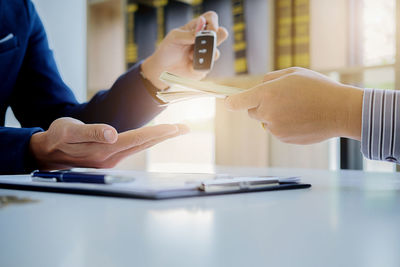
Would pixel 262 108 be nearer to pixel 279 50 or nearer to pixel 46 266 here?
pixel 46 266

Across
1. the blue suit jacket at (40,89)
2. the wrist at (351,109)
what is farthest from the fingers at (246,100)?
the blue suit jacket at (40,89)

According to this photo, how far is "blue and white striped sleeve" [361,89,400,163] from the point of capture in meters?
0.56

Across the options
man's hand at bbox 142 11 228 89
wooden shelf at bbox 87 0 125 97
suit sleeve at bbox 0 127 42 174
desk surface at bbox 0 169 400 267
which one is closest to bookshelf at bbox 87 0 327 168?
wooden shelf at bbox 87 0 125 97

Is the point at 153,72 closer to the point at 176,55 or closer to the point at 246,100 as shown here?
the point at 176,55

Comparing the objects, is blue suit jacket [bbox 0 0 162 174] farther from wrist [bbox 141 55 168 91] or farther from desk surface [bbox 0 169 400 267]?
desk surface [bbox 0 169 400 267]

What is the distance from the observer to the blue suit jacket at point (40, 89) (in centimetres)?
110

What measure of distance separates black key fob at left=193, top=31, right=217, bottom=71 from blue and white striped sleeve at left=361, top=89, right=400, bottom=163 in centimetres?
50

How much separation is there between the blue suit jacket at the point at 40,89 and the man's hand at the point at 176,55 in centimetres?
4

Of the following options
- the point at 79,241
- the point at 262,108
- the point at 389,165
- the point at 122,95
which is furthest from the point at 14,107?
the point at 389,165

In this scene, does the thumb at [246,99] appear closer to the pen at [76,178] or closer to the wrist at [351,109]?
the wrist at [351,109]

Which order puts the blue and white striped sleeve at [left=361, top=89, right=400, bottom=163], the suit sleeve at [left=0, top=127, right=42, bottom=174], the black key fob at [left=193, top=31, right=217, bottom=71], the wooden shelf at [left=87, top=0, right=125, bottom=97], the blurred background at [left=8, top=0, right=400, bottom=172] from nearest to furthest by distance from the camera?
1. the blue and white striped sleeve at [left=361, top=89, right=400, bottom=163]
2. the suit sleeve at [left=0, top=127, right=42, bottom=174]
3. the black key fob at [left=193, top=31, right=217, bottom=71]
4. the blurred background at [left=8, top=0, right=400, bottom=172]
5. the wooden shelf at [left=87, top=0, right=125, bottom=97]

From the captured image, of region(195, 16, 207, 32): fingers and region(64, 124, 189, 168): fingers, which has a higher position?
region(195, 16, 207, 32): fingers

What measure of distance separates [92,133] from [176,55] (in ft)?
1.89

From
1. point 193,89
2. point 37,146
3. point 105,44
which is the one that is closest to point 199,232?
point 193,89
